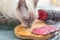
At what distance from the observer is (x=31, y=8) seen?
74 cm

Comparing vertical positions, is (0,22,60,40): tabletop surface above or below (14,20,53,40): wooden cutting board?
below

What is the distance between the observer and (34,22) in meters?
0.78

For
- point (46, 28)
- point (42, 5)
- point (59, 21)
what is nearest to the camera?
point (46, 28)

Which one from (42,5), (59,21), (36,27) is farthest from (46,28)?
(42,5)

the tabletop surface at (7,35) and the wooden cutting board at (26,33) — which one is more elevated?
the wooden cutting board at (26,33)

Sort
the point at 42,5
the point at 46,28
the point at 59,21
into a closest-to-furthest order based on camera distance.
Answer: the point at 46,28 → the point at 59,21 → the point at 42,5

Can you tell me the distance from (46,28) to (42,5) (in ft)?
0.89

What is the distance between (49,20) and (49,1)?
0.21 metres

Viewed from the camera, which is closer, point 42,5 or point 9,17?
point 9,17

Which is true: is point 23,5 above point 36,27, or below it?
above

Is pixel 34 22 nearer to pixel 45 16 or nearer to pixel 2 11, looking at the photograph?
pixel 45 16

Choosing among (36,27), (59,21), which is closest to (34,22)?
(36,27)

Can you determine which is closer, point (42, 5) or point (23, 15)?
point (23, 15)

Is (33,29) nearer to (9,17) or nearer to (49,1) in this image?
(9,17)
